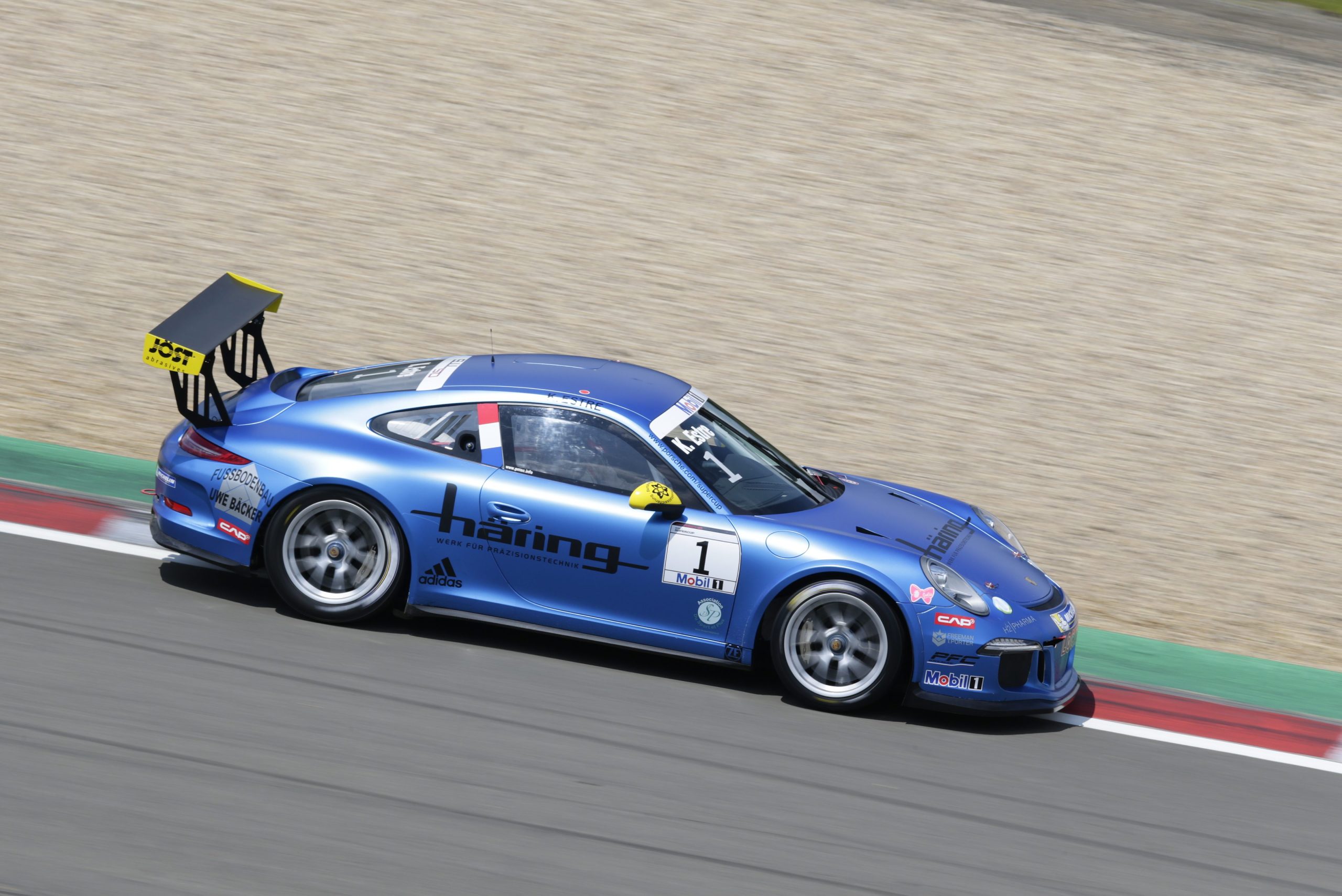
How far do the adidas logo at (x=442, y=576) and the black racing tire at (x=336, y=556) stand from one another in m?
0.11

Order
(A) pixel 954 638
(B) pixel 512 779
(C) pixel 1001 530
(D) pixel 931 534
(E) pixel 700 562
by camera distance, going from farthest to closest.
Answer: (C) pixel 1001 530 → (D) pixel 931 534 → (E) pixel 700 562 → (A) pixel 954 638 → (B) pixel 512 779

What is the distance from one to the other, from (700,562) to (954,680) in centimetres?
125

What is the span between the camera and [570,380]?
693cm

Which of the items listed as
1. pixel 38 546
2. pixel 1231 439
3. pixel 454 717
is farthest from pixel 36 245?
pixel 1231 439

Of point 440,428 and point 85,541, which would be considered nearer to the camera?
point 440,428

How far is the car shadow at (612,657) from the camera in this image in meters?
6.62

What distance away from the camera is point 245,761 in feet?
17.6

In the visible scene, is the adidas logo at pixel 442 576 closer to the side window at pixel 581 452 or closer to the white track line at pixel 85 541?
the side window at pixel 581 452

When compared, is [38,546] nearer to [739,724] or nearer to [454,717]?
[454,717]

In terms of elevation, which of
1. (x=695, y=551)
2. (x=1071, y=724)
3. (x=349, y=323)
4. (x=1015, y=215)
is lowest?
(x=1071, y=724)

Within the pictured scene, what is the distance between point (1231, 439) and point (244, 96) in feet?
30.2

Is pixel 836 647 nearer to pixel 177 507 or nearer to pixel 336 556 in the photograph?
pixel 336 556

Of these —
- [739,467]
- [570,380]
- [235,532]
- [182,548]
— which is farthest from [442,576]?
[739,467]

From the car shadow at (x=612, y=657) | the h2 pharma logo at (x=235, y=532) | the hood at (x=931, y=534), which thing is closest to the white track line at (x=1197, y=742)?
the car shadow at (x=612, y=657)
